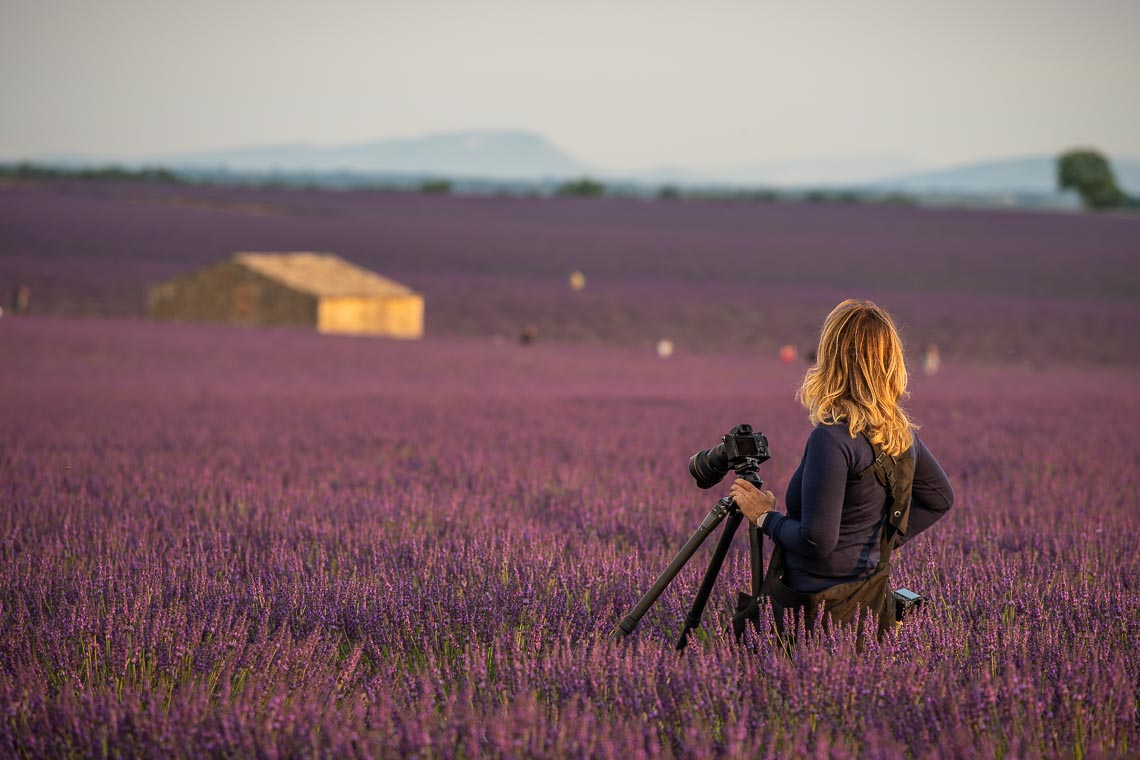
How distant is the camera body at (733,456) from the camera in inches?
116

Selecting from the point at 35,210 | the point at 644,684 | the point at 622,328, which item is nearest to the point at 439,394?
the point at 644,684

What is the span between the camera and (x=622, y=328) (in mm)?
35406

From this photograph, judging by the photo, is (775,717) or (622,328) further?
(622,328)

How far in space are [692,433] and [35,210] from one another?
53972 mm

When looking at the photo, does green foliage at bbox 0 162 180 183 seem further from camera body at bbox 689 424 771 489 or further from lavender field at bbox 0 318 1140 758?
camera body at bbox 689 424 771 489

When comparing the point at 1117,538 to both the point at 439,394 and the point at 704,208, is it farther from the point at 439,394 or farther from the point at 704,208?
the point at 704,208

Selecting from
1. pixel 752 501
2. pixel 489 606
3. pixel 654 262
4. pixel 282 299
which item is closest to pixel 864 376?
pixel 752 501

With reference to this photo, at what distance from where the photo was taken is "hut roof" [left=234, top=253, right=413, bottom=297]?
32.3m

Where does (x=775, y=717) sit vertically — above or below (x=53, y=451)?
above

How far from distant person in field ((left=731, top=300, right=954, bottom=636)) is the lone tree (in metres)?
108

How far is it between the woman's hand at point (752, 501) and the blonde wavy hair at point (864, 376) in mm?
244

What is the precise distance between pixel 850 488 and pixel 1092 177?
10904 cm

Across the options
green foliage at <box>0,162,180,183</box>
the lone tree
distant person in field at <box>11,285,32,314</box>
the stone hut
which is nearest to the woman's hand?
the stone hut

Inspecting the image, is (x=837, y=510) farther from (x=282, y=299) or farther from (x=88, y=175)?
(x=88, y=175)
